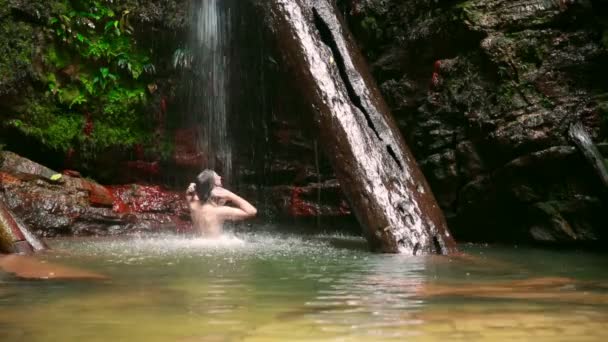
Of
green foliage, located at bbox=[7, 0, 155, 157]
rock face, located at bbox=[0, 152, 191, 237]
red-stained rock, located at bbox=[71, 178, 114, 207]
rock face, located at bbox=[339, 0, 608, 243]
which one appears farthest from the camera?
green foliage, located at bbox=[7, 0, 155, 157]

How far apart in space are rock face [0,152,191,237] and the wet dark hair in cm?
167

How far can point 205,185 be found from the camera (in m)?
8.86

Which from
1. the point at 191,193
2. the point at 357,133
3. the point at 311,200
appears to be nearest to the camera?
the point at 357,133

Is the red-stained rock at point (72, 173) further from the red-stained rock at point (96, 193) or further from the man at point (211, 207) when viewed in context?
the man at point (211, 207)

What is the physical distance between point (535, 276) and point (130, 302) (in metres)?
3.47

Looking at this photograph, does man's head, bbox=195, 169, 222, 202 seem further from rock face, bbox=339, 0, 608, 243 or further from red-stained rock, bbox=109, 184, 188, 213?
rock face, bbox=339, 0, 608, 243

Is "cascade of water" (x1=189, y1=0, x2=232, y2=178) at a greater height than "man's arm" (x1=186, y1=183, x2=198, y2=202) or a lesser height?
greater

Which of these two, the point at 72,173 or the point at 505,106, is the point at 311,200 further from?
the point at 72,173

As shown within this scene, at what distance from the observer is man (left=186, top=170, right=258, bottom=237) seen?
887 cm

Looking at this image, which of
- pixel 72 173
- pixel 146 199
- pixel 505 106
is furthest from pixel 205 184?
pixel 505 106

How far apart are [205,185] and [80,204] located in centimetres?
256

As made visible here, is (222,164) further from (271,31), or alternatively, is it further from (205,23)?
(271,31)

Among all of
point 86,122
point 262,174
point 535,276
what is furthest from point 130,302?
point 86,122

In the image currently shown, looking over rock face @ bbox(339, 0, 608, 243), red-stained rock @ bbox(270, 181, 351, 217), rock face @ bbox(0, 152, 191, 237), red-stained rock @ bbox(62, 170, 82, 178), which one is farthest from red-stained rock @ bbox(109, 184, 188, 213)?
rock face @ bbox(339, 0, 608, 243)
